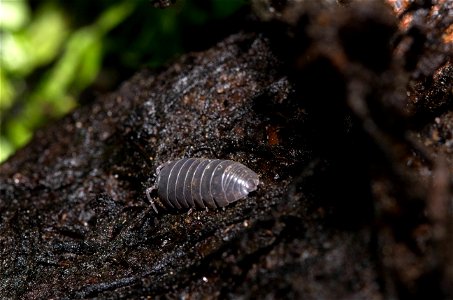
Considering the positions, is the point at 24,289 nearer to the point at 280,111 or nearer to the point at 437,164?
the point at 280,111

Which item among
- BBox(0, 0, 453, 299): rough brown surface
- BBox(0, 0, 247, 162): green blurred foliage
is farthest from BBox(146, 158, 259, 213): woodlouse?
BBox(0, 0, 247, 162): green blurred foliage

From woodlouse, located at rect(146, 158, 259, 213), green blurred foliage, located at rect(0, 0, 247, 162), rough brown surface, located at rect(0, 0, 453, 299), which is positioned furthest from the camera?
green blurred foliage, located at rect(0, 0, 247, 162)

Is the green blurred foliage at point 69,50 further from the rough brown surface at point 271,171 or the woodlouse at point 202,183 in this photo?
the woodlouse at point 202,183

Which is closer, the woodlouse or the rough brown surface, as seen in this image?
the rough brown surface

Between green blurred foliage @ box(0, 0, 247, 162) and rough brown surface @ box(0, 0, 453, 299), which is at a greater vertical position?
green blurred foliage @ box(0, 0, 247, 162)

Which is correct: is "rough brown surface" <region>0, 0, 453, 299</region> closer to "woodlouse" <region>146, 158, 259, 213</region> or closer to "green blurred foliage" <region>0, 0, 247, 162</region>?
"woodlouse" <region>146, 158, 259, 213</region>

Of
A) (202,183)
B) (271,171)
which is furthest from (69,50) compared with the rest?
(271,171)
